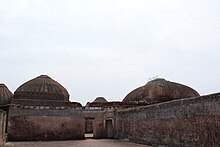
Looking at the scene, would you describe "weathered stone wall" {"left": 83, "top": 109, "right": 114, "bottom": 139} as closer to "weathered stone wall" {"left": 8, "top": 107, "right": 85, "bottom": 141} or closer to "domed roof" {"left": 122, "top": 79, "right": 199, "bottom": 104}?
"weathered stone wall" {"left": 8, "top": 107, "right": 85, "bottom": 141}

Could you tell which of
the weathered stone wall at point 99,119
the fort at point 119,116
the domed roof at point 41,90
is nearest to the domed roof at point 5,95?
the fort at point 119,116

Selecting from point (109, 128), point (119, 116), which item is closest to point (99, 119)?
point (109, 128)

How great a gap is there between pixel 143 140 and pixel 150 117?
190 cm

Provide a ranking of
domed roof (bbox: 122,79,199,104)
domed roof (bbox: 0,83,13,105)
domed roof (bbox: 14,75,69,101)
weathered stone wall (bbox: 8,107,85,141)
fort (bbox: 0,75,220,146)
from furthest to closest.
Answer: domed roof (bbox: 0,83,13,105) → domed roof (bbox: 14,75,69,101) → domed roof (bbox: 122,79,199,104) → weathered stone wall (bbox: 8,107,85,141) → fort (bbox: 0,75,220,146)

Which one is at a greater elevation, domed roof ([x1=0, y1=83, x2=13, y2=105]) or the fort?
domed roof ([x1=0, y1=83, x2=13, y2=105])

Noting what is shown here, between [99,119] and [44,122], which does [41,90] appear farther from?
[99,119]

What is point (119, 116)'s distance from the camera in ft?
73.0

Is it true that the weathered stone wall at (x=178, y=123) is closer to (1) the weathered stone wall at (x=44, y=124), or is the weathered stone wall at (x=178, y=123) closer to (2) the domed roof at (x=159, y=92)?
(1) the weathered stone wall at (x=44, y=124)

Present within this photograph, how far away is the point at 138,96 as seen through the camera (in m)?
29.7

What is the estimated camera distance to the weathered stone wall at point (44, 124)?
21.8 metres

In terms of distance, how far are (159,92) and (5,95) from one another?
17.6m

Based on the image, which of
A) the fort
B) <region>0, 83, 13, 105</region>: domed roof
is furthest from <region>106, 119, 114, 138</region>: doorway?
<region>0, 83, 13, 105</region>: domed roof

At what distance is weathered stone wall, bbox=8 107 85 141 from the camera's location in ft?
71.5

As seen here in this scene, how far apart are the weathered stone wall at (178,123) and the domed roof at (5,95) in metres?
17.2
